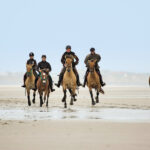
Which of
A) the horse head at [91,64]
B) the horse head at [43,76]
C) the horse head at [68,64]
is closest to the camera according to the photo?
the horse head at [68,64]

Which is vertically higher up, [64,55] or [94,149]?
[64,55]

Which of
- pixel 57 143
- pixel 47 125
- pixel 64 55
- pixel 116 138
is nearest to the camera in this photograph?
pixel 57 143

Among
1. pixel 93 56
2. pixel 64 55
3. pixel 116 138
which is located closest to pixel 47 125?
pixel 116 138

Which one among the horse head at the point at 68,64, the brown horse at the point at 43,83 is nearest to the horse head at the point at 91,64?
the horse head at the point at 68,64

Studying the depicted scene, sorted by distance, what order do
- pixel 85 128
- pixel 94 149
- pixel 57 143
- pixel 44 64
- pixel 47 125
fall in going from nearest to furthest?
pixel 94 149, pixel 57 143, pixel 85 128, pixel 47 125, pixel 44 64

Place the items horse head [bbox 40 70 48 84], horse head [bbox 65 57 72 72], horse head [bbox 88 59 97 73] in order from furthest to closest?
horse head [bbox 40 70 48 84] < horse head [bbox 88 59 97 73] < horse head [bbox 65 57 72 72]

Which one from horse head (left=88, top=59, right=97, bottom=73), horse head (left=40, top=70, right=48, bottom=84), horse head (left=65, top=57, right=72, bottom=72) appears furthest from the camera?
horse head (left=40, top=70, right=48, bottom=84)

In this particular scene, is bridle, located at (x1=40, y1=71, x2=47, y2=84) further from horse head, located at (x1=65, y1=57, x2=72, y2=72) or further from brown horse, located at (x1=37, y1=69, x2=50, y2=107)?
horse head, located at (x1=65, y1=57, x2=72, y2=72)

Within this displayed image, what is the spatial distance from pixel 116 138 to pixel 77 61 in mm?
12855

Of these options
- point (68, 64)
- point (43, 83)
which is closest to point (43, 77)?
point (43, 83)

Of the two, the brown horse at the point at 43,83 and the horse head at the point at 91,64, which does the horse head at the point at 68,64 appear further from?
the brown horse at the point at 43,83

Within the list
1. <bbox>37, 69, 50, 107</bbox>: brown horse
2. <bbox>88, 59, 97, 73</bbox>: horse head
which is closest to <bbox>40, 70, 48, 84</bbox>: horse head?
<bbox>37, 69, 50, 107</bbox>: brown horse

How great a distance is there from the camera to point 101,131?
10.1 metres

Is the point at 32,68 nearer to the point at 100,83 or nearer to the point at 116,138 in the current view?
the point at 100,83
